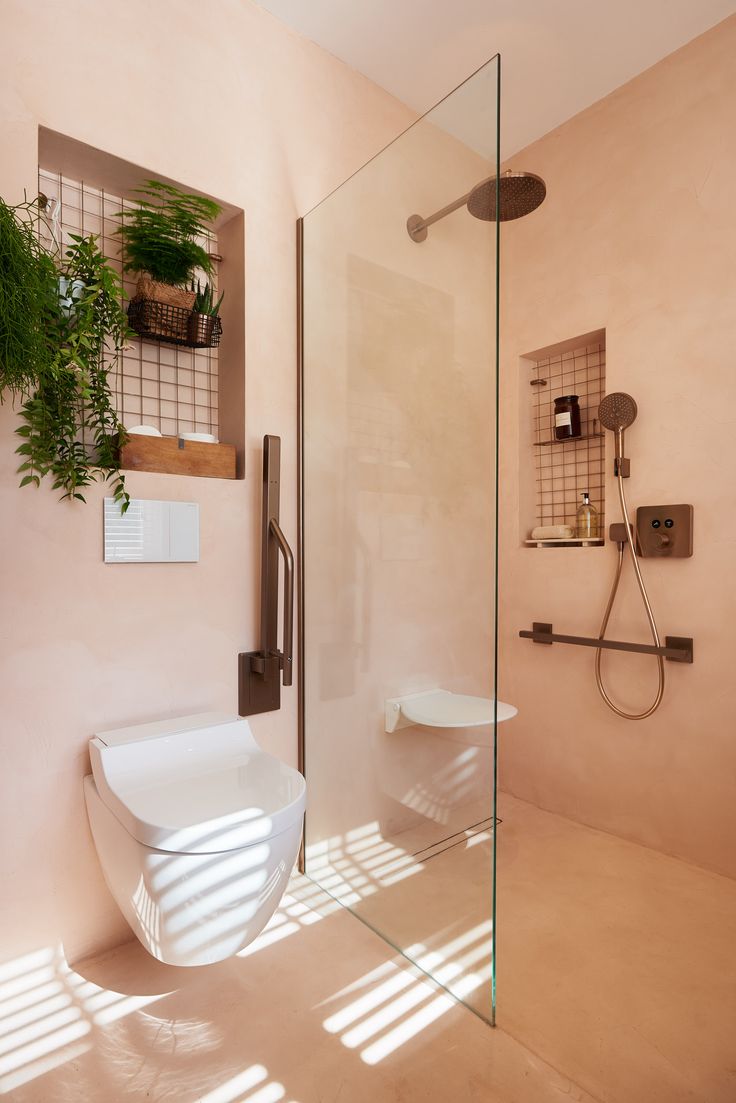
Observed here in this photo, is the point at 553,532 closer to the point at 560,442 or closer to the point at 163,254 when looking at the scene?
the point at 560,442

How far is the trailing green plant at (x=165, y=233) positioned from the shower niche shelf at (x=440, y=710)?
1.33 m

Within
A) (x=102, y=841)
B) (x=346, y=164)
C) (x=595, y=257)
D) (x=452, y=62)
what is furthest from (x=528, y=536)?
(x=102, y=841)

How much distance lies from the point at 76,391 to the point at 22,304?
30cm

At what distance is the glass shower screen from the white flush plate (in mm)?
399

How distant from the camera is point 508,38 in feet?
6.75

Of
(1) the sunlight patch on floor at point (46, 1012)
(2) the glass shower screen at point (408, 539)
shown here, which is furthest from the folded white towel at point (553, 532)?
(1) the sunlight patch on floor at point (46, 1012)

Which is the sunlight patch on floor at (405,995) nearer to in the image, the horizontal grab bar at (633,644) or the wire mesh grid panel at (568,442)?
the horizontal grab bar at (633,644)

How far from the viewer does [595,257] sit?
233cm

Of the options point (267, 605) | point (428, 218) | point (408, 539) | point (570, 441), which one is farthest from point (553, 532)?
point (428, 218)

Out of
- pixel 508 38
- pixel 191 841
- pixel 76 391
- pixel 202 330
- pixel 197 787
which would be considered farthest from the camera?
pixel 508 38

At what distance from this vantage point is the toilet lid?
3.91 ft

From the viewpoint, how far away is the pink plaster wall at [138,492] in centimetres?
148

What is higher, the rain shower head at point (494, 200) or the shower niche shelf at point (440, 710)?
the rain shower head at point (494, 200)

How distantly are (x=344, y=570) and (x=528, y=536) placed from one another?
1164 mm
